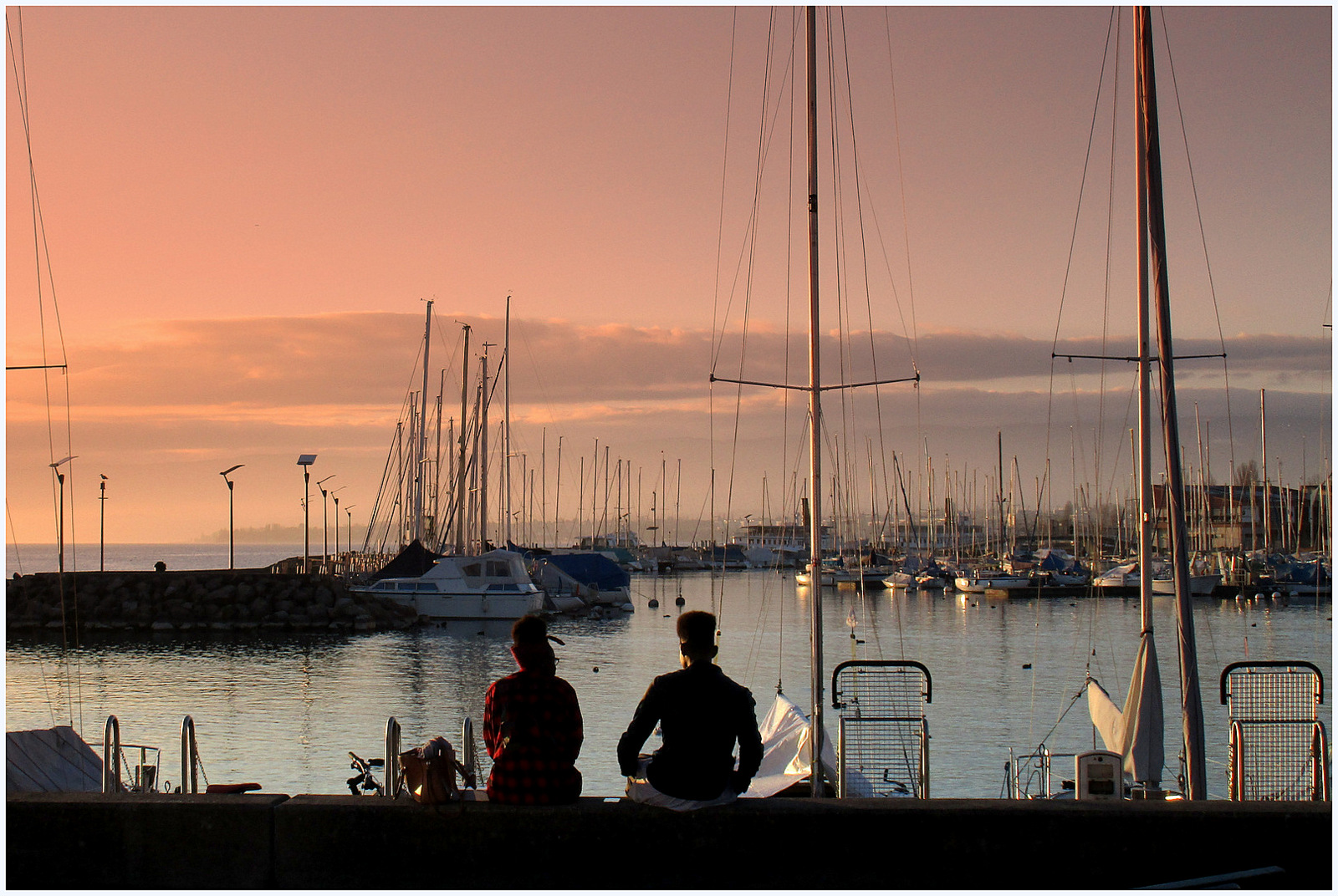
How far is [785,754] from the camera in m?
15.2

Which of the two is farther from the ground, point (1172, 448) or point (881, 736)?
point (1172, 448)

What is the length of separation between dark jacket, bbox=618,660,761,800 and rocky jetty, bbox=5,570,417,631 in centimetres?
5416

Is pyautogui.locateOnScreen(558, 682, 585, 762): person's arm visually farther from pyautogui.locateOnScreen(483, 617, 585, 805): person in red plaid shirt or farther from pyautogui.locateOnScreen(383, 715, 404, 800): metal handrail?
pyautogui.locateOnScreen(383, 715, 404, 800): metal handrail

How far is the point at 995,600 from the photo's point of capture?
8644cm

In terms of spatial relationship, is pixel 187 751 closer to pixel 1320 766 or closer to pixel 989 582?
pixel 1320 766

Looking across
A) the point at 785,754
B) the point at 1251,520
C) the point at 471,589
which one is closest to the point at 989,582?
the point at 1251,520

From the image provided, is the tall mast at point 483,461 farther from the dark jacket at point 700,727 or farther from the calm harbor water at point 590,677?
the dark jacket at point 700,727

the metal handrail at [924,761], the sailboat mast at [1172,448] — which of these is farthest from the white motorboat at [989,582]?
the metal handrail at [924,761]

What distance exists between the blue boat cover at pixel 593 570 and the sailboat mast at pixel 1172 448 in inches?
2567

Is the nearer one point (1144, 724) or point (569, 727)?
point (569, 727)

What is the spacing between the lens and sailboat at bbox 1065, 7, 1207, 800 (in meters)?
12.9

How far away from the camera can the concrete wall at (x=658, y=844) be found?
6809mm

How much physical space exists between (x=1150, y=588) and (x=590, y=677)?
27.1 m

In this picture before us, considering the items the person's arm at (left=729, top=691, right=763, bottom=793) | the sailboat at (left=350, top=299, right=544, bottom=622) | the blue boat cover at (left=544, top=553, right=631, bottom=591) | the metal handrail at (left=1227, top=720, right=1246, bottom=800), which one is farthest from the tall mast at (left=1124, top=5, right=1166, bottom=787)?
the blue boat cover at (left=544, top=553, right=631, bottom=591)
